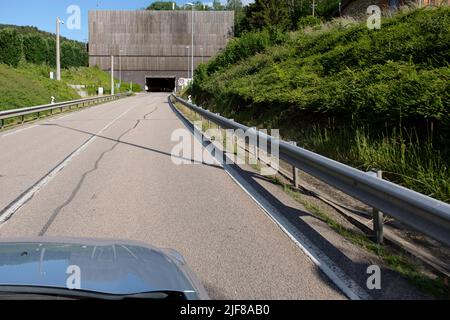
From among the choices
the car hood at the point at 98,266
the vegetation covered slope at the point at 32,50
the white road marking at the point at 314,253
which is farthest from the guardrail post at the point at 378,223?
the vegetation covered slope at the point at 32,50

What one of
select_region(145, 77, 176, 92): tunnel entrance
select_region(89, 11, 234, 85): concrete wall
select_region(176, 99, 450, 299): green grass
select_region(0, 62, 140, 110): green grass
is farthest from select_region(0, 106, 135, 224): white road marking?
select_region(145, 77, 176, 92): tunnel entrance

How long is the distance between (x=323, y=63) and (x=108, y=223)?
1452cm

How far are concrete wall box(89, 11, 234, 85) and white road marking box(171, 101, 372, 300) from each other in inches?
3719

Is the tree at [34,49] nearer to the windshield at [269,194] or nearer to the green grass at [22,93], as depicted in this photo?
the green grass at [22,93]

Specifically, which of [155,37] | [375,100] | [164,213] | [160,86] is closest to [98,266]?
[164,213]

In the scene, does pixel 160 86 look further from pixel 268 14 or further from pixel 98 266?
pixel 98 266

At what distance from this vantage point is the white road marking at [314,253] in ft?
15.6

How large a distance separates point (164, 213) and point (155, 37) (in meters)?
97.4

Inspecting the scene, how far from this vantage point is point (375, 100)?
36.3 ft

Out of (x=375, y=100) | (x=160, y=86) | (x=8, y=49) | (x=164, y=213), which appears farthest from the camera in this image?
(x=160, y=86)

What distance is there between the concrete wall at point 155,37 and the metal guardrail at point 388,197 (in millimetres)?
94892

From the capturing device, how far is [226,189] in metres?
9.64

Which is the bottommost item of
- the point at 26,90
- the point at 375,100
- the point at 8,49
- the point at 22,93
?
the point at 375,100

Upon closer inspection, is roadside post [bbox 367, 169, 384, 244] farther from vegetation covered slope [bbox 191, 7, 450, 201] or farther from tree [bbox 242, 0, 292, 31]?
tree [bbox 242, 0, 292, 31]
